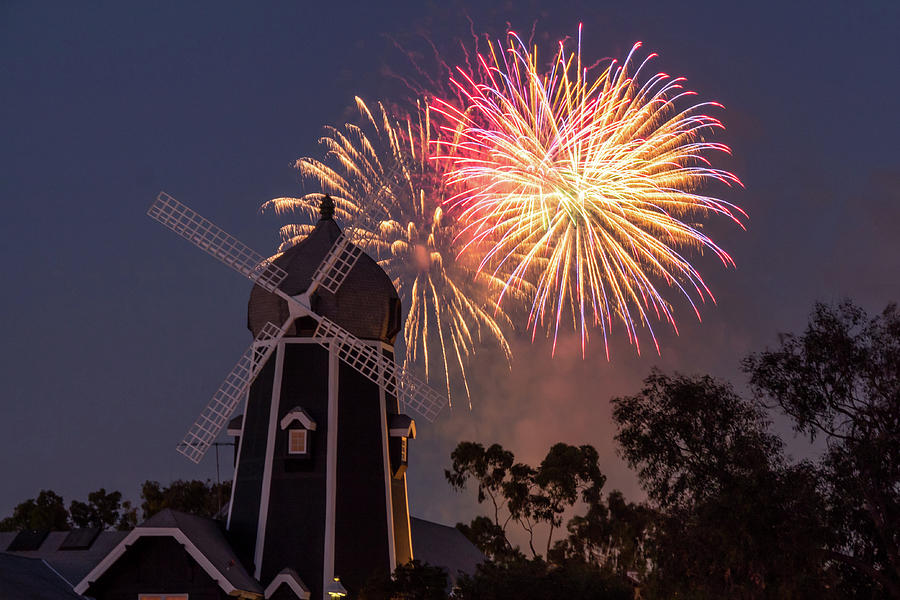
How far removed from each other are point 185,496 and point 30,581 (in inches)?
1701

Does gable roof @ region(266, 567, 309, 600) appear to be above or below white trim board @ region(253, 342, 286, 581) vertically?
below

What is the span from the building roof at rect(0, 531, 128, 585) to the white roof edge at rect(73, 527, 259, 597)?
5807 mm

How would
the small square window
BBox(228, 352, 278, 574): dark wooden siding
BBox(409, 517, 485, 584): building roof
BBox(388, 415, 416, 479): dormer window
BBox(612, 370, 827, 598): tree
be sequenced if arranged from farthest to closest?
1. BBox(409, 517, 485, 584): building roof
2. BBox(388, 415, 416, 479): dormer window
3. the small square window
4. BBox(228, 352, 278, 574): dark wooden siding
5. BBox(612, 370, 827, 598): tree

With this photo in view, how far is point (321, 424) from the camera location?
39.9m

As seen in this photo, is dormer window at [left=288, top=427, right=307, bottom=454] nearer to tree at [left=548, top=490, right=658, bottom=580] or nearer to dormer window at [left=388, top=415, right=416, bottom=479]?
dormer window at [left=388, top=415, right=416, bottom=479]

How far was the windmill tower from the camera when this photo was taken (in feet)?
128

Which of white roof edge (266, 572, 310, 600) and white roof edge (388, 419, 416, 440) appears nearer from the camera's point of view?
white roof edge (266, 572, 310, 600)

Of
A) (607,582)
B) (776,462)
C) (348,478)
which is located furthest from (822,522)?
(348,478)

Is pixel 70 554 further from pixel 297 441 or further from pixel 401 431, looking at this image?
pixel 401 431

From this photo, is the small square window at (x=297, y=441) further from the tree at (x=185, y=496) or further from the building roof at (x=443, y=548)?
the tree at (x=185, y=496)

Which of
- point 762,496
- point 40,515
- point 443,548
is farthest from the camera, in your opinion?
point 40,515

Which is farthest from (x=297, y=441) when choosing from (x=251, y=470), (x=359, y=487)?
(x=359, y=487)

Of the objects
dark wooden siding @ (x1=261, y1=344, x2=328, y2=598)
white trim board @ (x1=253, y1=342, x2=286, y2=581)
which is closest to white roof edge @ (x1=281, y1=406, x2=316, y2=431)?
dark wooden siding @ (x1=261, y1=344, x2=328, y2=598)

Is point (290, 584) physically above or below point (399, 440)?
below
